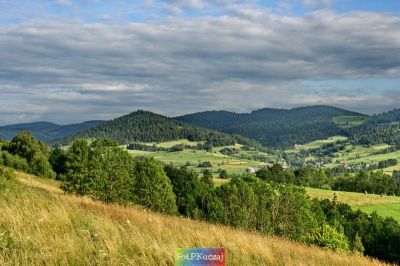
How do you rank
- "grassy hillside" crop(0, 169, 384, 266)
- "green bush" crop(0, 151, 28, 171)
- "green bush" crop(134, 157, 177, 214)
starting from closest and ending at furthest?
1. "grassy hillside" crop(0, 169, 384, 266)
2. "green bush" crop(134, 157, 177, 214)
3. "green bush" crop(0, 151, 28, 171)

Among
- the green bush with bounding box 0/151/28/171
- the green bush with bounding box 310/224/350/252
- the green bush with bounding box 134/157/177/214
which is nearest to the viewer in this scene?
the green bush with bounding box 310/224/350/252

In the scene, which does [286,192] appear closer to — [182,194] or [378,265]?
[182,194]

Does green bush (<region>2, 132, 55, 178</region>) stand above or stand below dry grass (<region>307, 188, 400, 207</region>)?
above

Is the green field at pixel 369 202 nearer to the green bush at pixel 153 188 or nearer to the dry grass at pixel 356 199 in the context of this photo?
the dry grass at pixel 356 199

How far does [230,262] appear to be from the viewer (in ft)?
33.9

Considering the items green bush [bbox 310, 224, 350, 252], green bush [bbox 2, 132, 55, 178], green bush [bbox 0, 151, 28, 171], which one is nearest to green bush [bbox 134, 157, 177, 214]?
green bush [bbox 310, 224, 350, 252]

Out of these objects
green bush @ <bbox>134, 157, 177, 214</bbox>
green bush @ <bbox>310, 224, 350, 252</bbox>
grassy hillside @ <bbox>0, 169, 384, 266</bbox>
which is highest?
grassy hillside @ <bbox>0, 169, 384, 266</bbox>

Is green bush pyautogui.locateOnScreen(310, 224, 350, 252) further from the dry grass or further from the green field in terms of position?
the dry grass

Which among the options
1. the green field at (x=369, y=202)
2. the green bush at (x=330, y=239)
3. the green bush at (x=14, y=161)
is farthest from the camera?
the green field at (x=369, y=202)

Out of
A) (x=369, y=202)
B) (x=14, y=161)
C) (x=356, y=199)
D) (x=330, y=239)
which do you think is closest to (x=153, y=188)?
(x=330, y=239)

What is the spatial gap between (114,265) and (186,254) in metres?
2.79

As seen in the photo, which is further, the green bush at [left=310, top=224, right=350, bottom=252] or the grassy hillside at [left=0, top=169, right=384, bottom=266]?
the green bush at [left=310, top=224, right=350, bottom=252]

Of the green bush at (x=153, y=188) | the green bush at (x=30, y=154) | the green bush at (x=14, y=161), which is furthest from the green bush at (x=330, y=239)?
the green bush at (x=14, y=161)

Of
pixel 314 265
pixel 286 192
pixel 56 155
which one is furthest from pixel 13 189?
pixel 56 155
